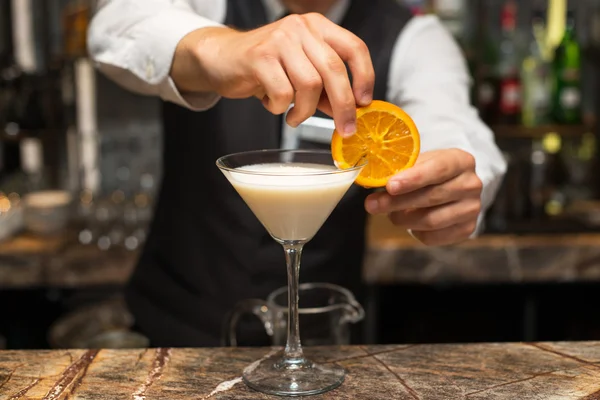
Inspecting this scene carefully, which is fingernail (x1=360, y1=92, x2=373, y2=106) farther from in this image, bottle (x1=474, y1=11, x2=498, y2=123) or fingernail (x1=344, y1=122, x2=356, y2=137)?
bottle (x1=474, y1=11, x2=498, y2=123)

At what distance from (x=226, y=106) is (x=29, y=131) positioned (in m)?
1.56

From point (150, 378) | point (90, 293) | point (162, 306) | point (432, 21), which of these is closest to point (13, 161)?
point (90, 293)

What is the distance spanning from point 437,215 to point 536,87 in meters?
2.40

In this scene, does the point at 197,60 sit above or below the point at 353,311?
above

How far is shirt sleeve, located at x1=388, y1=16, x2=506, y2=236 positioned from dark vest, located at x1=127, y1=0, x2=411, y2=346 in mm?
49

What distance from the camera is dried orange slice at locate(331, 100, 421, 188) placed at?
1297 mm

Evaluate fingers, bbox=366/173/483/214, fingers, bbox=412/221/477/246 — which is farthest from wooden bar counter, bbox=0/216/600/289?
fingers, bbox=366/173/483/214

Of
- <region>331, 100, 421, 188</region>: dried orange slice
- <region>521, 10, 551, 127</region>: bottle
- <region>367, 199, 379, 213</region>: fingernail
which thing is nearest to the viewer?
<region>331, 100, 421, 188</region>: dried orange slice

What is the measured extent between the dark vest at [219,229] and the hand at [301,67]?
0.80 meters

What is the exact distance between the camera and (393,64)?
208 cm

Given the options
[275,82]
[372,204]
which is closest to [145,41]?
[275,82]

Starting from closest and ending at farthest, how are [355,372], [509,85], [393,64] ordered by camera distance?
[355,372], [393,64], [509,85]

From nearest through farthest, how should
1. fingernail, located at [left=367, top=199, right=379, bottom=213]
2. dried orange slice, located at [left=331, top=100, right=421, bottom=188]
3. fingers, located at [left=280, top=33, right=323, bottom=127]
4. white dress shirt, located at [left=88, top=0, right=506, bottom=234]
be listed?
fingers, located at [left=280, top=33, right=323, bottom=127] < dried orange slice, located at [left=331, top=100, right=421, bottom=188] < fingernail, located at [left=367, top=199, right=379, bottom=213] < white dress shirt, located at [left=88, top=0, right=506, bottom=234]

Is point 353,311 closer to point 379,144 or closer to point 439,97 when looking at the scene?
point 379,144
